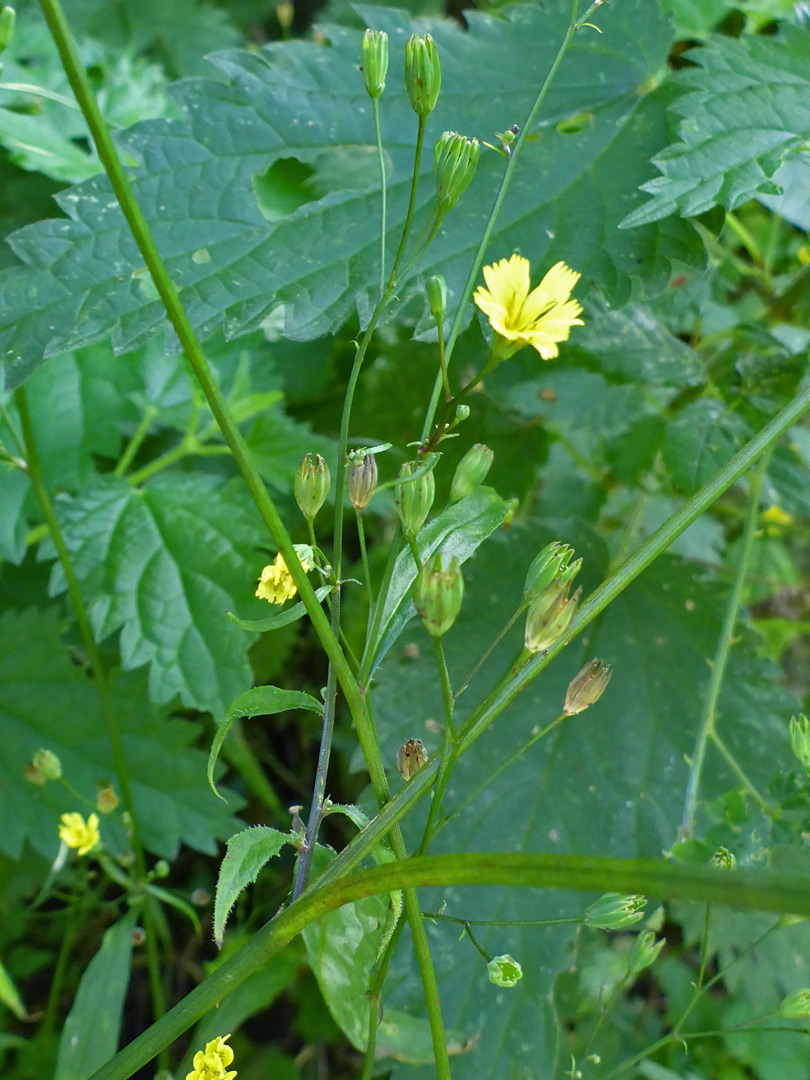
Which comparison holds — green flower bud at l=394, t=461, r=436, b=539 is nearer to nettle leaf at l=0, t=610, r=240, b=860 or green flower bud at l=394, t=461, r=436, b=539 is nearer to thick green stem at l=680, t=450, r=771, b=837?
thick green stem at l=680, t=450, r=771, b=837

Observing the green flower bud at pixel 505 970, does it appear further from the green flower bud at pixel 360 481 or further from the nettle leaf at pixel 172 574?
the nettle leaf at pixel 172 574

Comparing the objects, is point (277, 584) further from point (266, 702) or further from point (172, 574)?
point (172, 574)

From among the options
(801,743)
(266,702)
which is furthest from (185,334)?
(801,743)

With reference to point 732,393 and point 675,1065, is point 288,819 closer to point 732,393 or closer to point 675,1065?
point 675,1065

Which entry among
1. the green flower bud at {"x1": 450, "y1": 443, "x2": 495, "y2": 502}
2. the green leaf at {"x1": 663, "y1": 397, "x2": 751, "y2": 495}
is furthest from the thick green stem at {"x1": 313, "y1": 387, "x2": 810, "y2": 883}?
the green leaf at {"x1": 663, "y1": 397, "x2": 751, "y2": 495}

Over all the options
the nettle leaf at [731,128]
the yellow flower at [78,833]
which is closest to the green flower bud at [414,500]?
the nettle leaf at [731,128]

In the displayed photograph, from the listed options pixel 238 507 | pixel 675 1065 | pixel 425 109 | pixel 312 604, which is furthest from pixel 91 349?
pixel 675 1065
